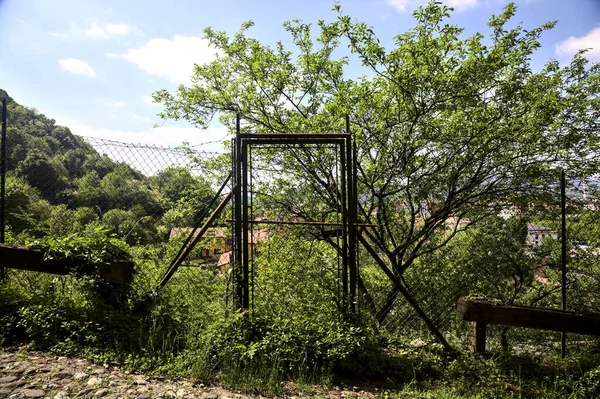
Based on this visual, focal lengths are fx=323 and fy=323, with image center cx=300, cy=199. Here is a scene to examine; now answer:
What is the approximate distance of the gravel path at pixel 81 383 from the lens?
2.40 metres

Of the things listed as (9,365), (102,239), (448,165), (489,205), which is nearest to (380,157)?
(448,165)

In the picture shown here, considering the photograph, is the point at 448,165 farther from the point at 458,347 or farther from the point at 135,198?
the point at 135,198

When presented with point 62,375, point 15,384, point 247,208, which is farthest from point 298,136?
point 15,384

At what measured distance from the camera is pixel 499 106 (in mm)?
5766

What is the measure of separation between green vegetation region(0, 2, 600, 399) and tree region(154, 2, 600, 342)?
0.12 feet

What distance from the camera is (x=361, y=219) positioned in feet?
23.1

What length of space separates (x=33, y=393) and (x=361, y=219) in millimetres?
5823

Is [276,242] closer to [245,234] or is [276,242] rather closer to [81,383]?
[245,234]

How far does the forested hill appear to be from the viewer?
493 cm

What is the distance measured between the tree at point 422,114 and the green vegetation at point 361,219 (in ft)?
0.12

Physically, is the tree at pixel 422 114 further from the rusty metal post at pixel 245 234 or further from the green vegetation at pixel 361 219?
the rusty metal post at pixel 245 234

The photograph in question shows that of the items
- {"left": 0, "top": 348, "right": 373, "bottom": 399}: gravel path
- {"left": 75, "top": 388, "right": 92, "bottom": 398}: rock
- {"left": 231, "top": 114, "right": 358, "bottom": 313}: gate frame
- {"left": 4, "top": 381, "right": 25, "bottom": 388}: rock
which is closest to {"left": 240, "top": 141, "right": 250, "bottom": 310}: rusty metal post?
{"left": 231, "top": 114, "right": 358, "bottom": 313}: gate frame

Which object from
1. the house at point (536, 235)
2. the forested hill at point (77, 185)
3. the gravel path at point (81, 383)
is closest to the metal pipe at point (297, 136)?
the forested hill at point (77, 185)

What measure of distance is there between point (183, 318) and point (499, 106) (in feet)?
20.0
